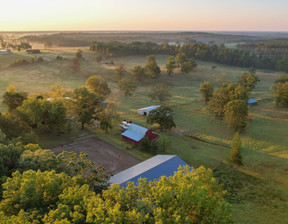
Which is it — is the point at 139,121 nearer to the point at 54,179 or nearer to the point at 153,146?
the point at 153,146

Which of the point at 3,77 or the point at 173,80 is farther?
the point at 173,80

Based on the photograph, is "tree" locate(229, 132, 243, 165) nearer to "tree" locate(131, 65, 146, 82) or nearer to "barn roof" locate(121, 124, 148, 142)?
"barn roof" locate(121, 124, 148, 142)

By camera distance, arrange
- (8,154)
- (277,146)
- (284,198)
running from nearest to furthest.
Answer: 1. (8,154)
2. (284,198)
3. (277,146)

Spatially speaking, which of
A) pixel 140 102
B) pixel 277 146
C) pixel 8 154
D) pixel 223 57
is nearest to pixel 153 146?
pixel 8 154

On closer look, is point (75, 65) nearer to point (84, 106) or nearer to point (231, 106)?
point (84, 106)

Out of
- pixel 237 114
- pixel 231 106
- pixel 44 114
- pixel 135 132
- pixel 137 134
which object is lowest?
pixel 137 134

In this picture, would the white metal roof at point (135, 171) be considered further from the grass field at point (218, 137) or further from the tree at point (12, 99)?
the tree at point (12, 99)

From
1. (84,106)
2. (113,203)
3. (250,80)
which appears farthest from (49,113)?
(250,80)
